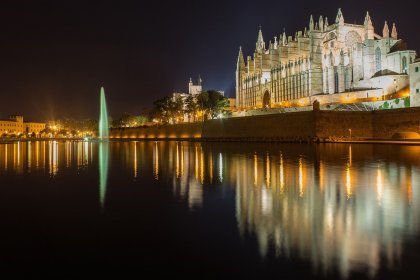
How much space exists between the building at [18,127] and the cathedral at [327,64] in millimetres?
87844

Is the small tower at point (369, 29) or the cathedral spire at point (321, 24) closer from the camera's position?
the small tower at point (369, 29)

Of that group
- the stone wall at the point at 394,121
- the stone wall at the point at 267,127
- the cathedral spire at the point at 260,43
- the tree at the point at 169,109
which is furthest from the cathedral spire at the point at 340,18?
the tree at the point at 169,109

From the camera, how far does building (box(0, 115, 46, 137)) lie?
5245 inches

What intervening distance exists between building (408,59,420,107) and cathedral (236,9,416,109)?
489 centimetres

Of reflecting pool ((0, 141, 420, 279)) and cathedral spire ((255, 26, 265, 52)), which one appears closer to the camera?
reflecting pool ((0, 141, 420, 279))

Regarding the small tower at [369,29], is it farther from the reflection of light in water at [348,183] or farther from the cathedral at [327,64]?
the reflection of light in water at [348,183]

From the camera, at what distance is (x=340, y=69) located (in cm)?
5884

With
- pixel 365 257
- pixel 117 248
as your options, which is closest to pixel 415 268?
pixel 365 257

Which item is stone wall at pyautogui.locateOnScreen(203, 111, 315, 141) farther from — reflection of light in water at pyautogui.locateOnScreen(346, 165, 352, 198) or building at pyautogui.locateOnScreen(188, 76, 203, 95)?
building at pyautogui.locateOnScreen(188, 76, 203, 95)

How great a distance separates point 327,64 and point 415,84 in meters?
19.0

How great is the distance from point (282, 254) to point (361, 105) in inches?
1878

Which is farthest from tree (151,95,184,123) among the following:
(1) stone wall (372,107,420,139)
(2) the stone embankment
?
(1) stone wall (372,107,420,139)

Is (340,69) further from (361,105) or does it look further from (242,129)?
(242,129)

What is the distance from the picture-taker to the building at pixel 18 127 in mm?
133225
